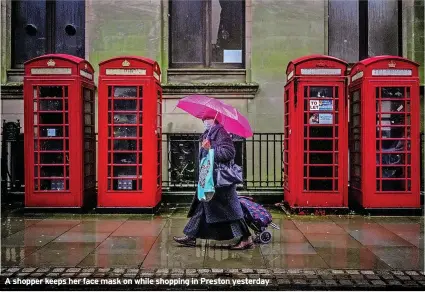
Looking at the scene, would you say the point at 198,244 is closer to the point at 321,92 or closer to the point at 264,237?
the point at 264,237

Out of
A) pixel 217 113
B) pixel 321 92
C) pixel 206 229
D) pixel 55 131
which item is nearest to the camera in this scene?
pixel 217 113

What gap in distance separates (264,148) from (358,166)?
2.79 m

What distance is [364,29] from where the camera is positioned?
39.8 feet

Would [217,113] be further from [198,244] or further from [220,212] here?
[198,244]

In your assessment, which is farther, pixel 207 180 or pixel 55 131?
pixel 55 131

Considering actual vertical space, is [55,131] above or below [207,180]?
above

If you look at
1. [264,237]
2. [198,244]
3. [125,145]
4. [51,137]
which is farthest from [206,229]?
[51,137]

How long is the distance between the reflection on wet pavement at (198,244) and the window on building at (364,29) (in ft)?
17.3

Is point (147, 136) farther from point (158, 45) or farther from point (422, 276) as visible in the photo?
point (422, 276)

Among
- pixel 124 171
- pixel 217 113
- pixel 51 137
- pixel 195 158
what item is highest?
pixel 217 113

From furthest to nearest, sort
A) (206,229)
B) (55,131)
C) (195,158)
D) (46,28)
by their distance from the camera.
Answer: (46,28) → (195,158) → (55,131) → (206,229)

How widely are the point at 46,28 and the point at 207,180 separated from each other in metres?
8.22

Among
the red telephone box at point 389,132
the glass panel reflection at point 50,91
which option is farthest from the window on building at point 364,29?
the glass panel reflection at point 50,91

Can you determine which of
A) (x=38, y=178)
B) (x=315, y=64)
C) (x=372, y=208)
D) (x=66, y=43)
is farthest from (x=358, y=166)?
(x=66, y=43)
